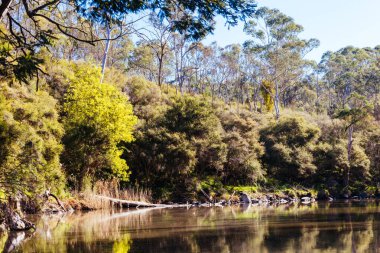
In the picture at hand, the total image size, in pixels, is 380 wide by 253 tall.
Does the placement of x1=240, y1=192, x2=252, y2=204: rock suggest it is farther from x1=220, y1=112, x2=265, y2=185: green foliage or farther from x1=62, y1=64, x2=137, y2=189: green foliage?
x1=62, y1=64, x2=137, y2=189: green foliage

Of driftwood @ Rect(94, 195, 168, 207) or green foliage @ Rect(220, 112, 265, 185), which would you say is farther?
green foliage @ Rect(220, 112, 265, 185)

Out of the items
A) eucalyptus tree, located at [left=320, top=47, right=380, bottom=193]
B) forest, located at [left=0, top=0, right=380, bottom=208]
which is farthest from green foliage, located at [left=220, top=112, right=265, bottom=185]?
eucalyptus tree, located at [left=320, top=47, right=380, bottom=193]

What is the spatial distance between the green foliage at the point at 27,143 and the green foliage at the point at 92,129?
220 centimetres

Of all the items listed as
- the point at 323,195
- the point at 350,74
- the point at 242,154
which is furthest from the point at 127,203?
the point at 350,74

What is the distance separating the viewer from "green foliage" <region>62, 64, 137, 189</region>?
27.4m

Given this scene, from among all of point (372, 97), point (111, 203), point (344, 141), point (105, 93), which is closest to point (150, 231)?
point (111, 203)

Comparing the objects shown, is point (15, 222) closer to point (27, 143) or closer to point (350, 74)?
point (27, 143)

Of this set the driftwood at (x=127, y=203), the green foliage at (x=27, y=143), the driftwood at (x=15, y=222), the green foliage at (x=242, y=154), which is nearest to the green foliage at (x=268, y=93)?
→ the green foliage at (x=242, y=154)

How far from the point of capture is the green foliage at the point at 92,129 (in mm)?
27438

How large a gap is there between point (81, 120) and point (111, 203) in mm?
4973

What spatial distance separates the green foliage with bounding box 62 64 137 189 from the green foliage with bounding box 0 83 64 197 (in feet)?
Result: 7.22

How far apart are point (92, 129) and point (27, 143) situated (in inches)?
300

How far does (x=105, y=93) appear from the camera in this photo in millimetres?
28453

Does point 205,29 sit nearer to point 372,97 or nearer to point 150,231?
point 150,231
